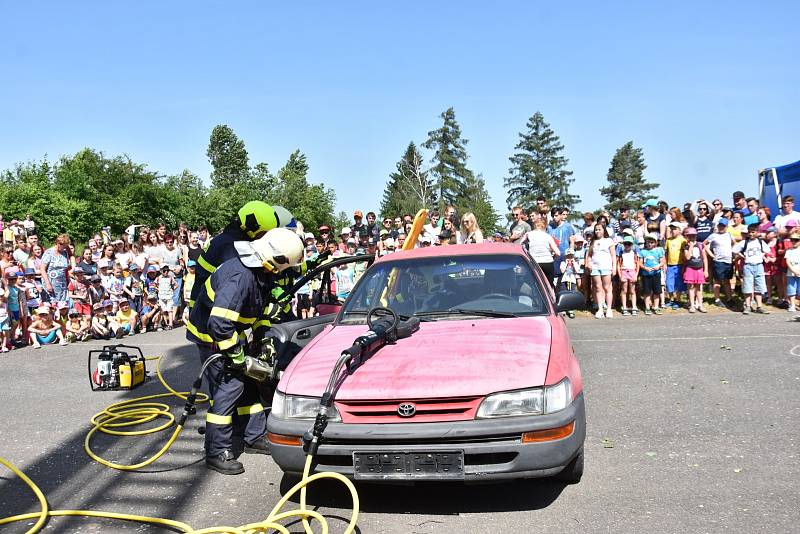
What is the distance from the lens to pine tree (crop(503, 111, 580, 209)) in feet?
263

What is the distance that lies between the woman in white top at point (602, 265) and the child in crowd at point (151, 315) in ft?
29.2

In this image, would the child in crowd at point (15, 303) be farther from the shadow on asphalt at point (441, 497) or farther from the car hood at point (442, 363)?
the shadow on asphalt at point (441, 497)

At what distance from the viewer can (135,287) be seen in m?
13.3

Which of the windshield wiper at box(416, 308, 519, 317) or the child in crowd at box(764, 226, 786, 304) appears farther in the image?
the child in crowd at box(764, 226, 786, 304)

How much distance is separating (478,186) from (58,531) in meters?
77.9

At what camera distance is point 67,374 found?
9.20m

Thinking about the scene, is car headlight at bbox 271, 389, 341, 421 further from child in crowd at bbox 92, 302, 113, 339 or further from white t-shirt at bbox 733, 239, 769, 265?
white t-shirt at bbox 733, 239, 769, 265

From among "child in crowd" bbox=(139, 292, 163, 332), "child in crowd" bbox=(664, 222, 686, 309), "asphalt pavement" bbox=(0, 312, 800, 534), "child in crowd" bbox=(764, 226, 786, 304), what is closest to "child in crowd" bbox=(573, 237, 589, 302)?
"child in crowd" bbox=(664, 222, 686, 309)

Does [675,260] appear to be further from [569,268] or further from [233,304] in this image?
[233,304]

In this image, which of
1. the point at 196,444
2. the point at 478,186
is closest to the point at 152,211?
the point at 478,186

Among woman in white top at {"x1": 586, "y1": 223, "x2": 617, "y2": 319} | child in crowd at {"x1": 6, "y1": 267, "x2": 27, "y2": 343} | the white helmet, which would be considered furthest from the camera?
woman in white top at {"x1": 586, "y1": 223, "x2": 617, "y2": 319}

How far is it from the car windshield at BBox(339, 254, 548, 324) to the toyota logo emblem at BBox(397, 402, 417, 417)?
1.27m

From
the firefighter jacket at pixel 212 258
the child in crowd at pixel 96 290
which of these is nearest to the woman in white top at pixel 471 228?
the firefighter jacket at pixel 212 258

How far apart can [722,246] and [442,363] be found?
10438 mm
